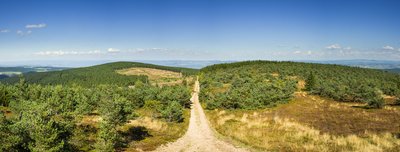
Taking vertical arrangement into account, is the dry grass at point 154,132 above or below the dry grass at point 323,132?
below

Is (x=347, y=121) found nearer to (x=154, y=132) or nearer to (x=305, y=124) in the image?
(x=305, y=124)

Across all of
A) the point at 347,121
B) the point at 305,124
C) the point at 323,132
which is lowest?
the point at 305,124

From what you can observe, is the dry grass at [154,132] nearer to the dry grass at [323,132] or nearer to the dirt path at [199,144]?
the dirt path at [199,144]

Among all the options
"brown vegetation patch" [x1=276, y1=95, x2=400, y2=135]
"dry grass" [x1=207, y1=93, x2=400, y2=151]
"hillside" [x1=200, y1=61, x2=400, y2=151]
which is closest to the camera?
"dry grass" [x1=207, y1=93, x2=400, y2=151]

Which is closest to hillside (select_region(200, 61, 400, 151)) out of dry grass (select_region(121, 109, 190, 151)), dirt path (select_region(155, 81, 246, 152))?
dirt path (select_region(155, 81, 246, 152))

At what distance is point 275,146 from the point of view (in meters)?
29.5

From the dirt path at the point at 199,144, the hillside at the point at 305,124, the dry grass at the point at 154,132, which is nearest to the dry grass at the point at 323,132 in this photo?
the hillside at the point at 305,124

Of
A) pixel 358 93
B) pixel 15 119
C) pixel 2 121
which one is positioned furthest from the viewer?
pixel 358 93

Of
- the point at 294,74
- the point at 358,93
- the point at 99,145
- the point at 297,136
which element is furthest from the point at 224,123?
the point at 294,74

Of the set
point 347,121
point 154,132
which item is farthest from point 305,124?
point 154,132

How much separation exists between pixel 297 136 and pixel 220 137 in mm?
9334

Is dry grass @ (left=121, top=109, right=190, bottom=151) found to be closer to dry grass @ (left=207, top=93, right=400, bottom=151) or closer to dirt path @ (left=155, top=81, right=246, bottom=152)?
dirt path @ (left=155, top=81, right=246, bottom=152)

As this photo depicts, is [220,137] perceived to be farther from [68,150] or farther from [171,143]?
[68,150]

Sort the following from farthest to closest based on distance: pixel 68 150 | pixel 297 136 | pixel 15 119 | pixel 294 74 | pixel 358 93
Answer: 1. pixel 294 74
2. pixel 358 93
3. pixel 297 136
4. pixel 68 150
5. pixel 15 119
